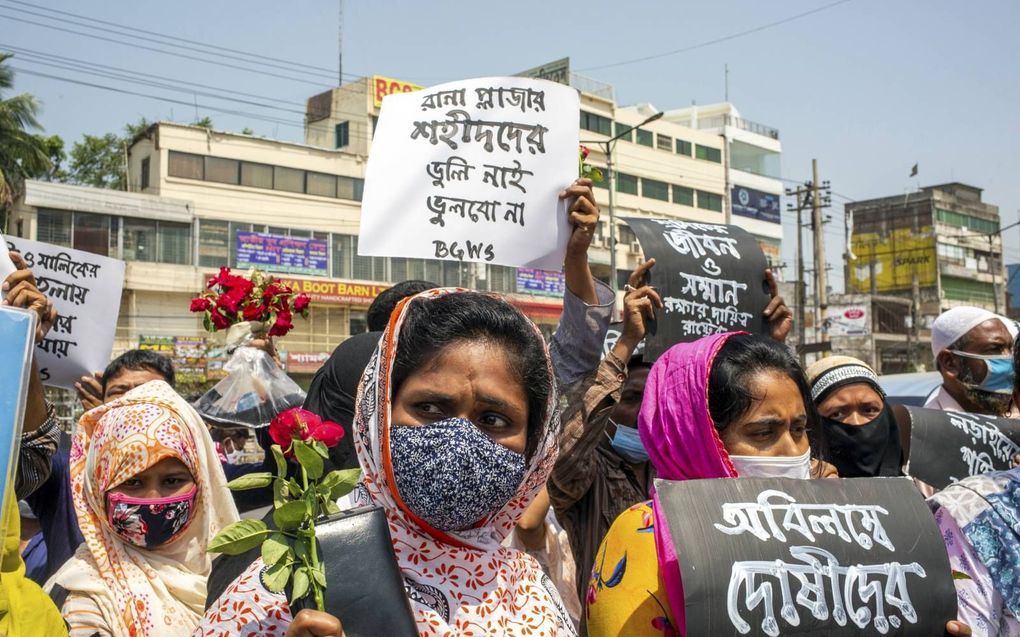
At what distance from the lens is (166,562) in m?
3.13

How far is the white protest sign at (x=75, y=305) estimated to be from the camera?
4598 mm

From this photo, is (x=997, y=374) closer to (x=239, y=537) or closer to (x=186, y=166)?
(x=239, y=537)

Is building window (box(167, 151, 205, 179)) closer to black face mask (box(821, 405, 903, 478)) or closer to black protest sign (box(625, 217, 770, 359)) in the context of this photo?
black protest sign (box(625, 217, 770, 359))

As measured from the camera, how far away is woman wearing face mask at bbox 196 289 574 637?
1914 millimetres

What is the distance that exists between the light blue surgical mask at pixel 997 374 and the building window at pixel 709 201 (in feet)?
162

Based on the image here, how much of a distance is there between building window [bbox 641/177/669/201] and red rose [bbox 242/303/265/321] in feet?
146

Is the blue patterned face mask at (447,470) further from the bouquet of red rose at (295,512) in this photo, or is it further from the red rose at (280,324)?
the red rose at (280,324)

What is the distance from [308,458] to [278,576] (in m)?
0.21

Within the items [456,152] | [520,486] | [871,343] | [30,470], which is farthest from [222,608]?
[871,343]

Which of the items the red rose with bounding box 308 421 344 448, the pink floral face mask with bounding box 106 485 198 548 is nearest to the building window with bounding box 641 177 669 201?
the pink floral face mask with bounding box 106 485 198 548

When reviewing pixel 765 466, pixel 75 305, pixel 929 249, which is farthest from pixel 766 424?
pixel 929 249

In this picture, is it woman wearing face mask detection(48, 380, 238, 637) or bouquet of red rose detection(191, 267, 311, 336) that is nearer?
woman wearing face mask detection(48, 380, 238, 637)

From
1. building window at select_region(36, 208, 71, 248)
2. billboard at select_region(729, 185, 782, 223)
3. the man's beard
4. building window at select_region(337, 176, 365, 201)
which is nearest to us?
the man's beard

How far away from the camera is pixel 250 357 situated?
588cm
